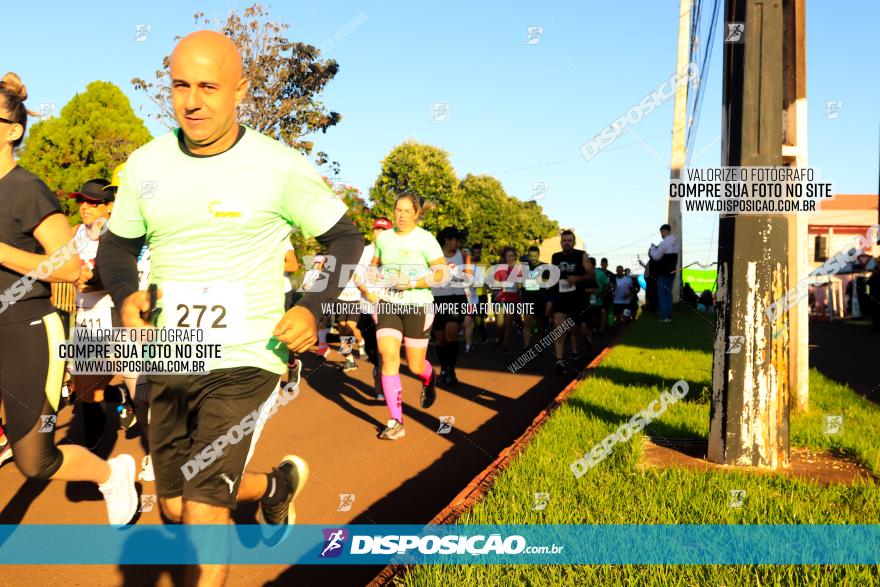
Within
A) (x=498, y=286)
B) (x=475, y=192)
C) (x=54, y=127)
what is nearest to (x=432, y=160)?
(x=475, y=192)

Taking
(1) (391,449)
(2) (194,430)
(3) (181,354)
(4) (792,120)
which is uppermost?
(4) (792,120)

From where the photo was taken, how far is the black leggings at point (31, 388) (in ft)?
13.1

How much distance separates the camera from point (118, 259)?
3445mm

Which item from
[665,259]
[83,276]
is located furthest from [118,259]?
[665,259]

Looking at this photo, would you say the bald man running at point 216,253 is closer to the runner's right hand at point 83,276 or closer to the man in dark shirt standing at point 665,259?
the runner's right hand at point 83,276

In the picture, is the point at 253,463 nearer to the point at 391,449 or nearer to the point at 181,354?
the point at 391,449

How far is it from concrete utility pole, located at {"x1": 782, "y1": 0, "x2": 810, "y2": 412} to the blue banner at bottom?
407cm

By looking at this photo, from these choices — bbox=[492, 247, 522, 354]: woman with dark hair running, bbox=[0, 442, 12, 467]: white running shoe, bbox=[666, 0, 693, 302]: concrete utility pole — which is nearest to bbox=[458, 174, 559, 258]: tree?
bbox=[666, 0, 693, 302]: concrete utility pole

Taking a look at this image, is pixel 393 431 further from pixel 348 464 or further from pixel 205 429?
pixel 205 429

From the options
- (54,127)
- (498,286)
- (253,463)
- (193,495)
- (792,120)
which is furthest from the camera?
(54,127)

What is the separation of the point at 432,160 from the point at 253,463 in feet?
231

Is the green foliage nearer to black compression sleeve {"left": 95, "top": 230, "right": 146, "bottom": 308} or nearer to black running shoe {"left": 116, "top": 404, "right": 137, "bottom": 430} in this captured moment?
black running shoe {"left": 116, "top": 404, "right": 137, "bottom": 430}

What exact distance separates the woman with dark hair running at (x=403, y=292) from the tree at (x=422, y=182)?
61.9 meters

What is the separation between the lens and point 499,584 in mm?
3250
